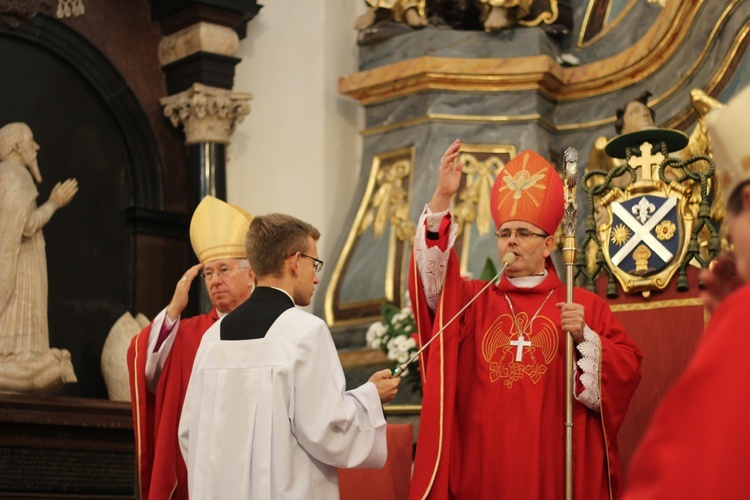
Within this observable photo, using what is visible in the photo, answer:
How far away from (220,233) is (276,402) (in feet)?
6.12

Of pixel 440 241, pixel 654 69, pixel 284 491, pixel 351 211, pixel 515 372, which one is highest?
pixel 654 69

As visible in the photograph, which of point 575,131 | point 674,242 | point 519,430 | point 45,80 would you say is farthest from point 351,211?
point 519,430

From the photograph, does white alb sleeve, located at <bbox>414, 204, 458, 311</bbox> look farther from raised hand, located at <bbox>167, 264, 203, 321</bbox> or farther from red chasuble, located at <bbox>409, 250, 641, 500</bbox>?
raised hand, located at <bbox>167, 264, 203, 321</bbox>

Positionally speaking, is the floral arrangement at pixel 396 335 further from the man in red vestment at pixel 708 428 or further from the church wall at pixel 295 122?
the man in red vestment at pixel 708 428

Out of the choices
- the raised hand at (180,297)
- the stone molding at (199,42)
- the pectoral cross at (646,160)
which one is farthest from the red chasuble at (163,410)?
the stone molding at (199,42)

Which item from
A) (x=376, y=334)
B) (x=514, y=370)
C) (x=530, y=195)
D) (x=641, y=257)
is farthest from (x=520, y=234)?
(x=376, y=334)

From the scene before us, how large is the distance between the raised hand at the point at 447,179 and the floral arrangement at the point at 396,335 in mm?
2914

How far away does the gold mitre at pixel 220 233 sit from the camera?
224 inches

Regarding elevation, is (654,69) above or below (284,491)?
above

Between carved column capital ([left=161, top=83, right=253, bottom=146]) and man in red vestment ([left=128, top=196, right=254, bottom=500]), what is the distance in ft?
10.9

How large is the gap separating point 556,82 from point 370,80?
1.41m

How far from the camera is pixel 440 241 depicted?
4695 mm

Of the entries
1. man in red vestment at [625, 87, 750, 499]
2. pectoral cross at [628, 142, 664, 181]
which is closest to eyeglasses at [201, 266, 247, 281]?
pectoral cross at [628, 142, 664, 181]

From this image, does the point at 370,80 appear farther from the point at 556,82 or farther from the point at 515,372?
the point at 515,372
